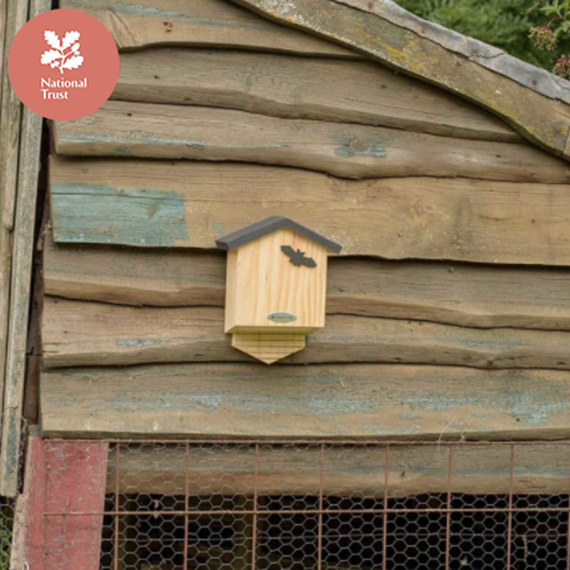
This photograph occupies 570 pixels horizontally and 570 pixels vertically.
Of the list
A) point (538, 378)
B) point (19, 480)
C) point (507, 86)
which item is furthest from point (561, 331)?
point (19, 480)

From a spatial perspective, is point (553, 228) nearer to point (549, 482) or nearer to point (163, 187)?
point (549, 482)

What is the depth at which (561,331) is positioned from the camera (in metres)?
4.74

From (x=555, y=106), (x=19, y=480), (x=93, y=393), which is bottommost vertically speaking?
(x=19, y=480)

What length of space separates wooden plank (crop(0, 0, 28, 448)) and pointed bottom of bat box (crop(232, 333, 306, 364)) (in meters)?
Answer: 0.85

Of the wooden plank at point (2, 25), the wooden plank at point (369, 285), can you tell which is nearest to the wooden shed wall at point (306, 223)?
the wooden plank at point (369, 285)

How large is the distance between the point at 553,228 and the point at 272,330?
1238 millimetres

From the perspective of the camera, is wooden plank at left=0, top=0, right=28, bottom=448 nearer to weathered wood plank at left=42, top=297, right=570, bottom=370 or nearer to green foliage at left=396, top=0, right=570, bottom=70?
weathered wood plank at left=42, top=297, right=570, bottom=370

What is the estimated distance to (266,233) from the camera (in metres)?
4.15

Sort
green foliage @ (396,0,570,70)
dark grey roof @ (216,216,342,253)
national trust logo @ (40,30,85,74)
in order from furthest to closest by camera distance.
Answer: green foliage @ (396,0,570,70)
national trust logo @ (40,30,85,74)
dark grey roof @ (216,216,342,253)

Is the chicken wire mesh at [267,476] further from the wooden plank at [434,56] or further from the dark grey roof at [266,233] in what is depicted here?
the wooden plank at [434,56]

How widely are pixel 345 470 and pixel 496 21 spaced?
3.49 meters

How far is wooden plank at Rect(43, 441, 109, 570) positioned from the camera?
4176 mm

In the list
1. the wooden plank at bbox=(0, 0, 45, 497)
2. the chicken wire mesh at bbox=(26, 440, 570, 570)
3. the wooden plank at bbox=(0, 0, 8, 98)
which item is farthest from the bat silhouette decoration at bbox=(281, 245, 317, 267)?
the wooden plank at bbox=(0, 0, 8, 98)

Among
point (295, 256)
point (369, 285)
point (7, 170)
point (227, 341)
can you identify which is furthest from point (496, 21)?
point (7, 170)
